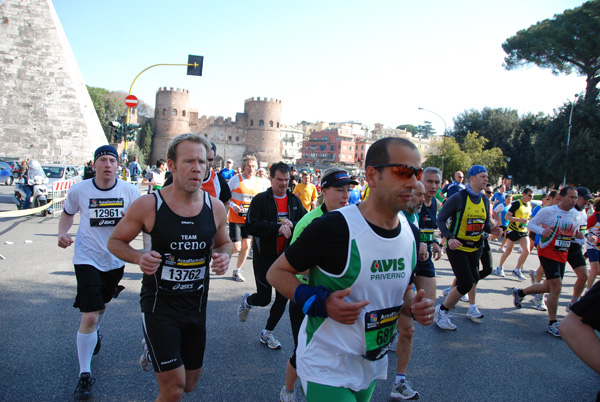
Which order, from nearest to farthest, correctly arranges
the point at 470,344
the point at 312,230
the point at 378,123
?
the point at 312,230, the point at 470,344, the point at 378,123

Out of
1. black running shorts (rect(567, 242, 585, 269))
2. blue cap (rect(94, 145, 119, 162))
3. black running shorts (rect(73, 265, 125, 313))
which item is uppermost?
blue cap (rect(94, 145, 119, 162))

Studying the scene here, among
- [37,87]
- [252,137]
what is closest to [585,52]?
[37,87]

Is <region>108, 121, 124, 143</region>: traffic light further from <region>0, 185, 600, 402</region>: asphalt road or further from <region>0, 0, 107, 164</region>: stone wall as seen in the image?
<region>0, 0, 107, 164</region>: stone wall

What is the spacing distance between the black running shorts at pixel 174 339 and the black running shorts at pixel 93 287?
115 cm

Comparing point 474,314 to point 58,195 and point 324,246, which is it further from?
point 58,195

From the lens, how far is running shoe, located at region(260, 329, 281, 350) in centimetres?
439

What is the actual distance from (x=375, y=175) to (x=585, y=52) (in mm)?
43090

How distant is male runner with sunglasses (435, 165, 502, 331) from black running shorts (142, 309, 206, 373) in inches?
141

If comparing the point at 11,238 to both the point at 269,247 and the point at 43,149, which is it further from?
the point at 43,149

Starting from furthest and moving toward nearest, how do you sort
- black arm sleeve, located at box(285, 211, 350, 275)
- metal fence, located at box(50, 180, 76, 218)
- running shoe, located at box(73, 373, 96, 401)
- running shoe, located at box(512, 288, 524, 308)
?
metal fence, located at box(50, 180, 76, 218), running shoe, located at box(512, 288, 524, 308), running shoe, located at box(73, 373, 96, 401), black arm sleeve, located at box(285, 211, 350, 275)

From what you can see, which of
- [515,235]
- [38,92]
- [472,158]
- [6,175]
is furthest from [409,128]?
[515,235]

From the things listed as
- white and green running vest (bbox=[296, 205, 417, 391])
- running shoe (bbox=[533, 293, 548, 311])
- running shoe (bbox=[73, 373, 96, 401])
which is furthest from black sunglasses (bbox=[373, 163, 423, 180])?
running shoe (bbox=[533, 293, 548, 311])

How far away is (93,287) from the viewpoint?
11.6 feet

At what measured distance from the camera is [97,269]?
3656 millimetres
